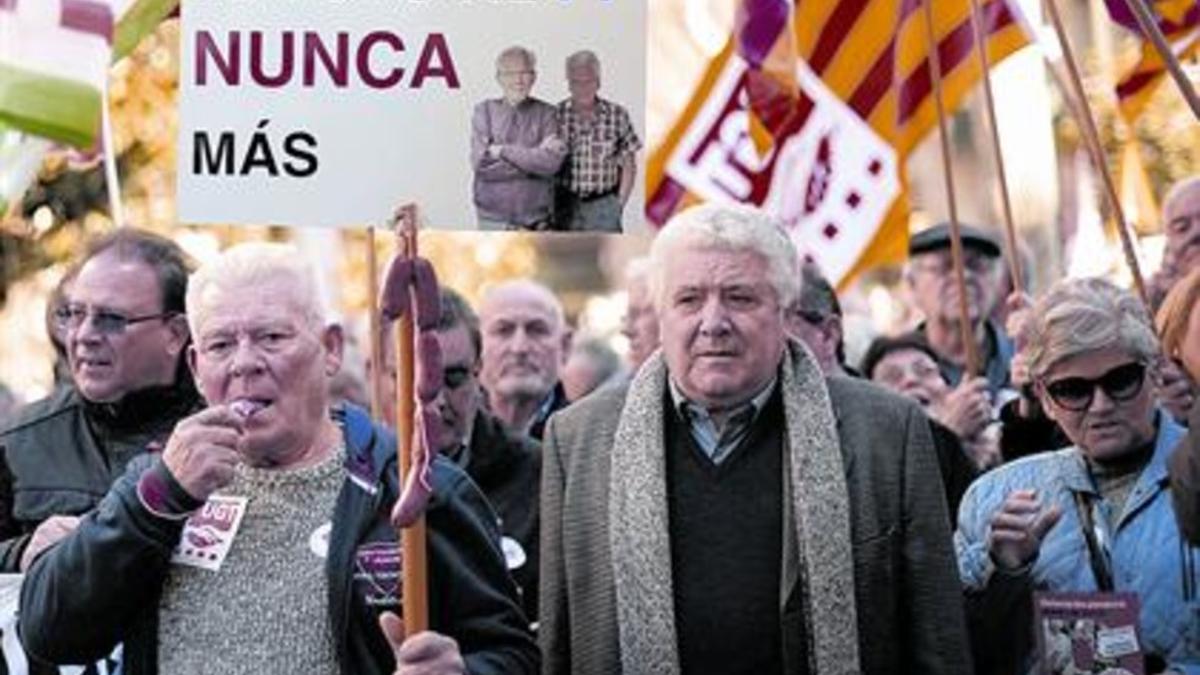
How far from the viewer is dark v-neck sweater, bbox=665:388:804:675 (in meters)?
7.30

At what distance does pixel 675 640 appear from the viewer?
730cm

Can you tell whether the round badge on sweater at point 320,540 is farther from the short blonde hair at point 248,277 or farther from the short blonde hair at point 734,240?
the short blonde hair at point 734,240

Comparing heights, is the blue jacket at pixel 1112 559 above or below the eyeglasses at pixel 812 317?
below

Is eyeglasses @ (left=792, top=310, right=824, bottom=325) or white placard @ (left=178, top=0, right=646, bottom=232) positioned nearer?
white placard @ (left=178, top=0, right=646, bottom=232)

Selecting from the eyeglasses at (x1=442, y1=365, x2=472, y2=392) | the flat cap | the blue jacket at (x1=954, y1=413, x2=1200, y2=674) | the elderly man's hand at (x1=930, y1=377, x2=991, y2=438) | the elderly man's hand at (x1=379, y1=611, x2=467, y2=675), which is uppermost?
the flat cap

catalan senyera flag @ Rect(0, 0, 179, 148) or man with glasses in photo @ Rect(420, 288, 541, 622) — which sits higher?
catalan senyera flag @ Rect(0, 0, 179, 148)

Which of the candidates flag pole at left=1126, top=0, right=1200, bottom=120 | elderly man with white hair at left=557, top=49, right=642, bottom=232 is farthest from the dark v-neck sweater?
flag pole at left=1126, top=0, right=1200, bottom=120

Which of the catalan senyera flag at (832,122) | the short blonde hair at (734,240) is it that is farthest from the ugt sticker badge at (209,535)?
the catalan senyera flag at (832,122)

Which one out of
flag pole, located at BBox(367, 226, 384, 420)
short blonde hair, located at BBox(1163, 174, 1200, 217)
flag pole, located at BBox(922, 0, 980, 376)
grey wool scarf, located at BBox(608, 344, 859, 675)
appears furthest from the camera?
short blonde hair, located at BBox(1163, 174, 1200, 217)

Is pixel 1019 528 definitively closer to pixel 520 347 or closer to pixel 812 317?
pixel 812 317

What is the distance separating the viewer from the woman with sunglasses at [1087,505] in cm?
762

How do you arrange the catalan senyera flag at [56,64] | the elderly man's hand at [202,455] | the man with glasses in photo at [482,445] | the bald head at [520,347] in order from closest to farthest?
the elderly man's hand at [202,455] < the catalan senyera flag at [56,64] < the man with glasses in photo at [482,445] < the bald head at [520,347]

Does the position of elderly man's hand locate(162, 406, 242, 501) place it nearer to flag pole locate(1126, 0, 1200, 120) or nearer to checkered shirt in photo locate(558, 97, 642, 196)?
checkered shirt in photo locate(558, 97, 642, 196)

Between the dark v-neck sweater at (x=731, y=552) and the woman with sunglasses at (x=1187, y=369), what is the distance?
2.99 ft
